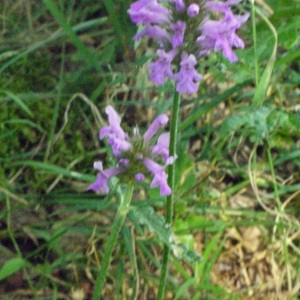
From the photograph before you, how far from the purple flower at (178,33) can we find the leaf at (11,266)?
102 centimetres

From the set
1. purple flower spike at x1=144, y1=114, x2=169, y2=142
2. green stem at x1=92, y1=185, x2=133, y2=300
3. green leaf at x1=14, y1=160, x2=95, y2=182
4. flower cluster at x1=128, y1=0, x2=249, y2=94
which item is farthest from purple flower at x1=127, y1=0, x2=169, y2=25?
green leaf at x1=14, y1=160, x2=95, y2=182

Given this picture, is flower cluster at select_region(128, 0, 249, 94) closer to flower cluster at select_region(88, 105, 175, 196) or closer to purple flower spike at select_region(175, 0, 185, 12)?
purple flower spike at select_region(175, 0, 185, 12)

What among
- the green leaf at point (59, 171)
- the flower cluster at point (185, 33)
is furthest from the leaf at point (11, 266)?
the flower cluster at point (185, 33)

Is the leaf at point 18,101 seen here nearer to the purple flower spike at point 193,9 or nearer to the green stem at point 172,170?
the green stem at point 172,170

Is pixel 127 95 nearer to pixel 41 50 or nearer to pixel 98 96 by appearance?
pixel 98 96

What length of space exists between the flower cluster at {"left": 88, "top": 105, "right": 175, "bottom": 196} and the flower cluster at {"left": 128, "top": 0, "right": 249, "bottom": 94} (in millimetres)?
175

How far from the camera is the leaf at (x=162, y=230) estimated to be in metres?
1.38

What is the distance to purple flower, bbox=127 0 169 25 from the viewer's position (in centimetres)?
132

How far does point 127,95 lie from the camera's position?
2.42m

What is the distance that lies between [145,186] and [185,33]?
669 mm

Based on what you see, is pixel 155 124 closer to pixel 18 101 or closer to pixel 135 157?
pixel 135 157

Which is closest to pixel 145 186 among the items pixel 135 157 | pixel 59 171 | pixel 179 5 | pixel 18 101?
pixel 59 171

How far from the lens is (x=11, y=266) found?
1912 mm

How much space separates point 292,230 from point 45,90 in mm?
1177
